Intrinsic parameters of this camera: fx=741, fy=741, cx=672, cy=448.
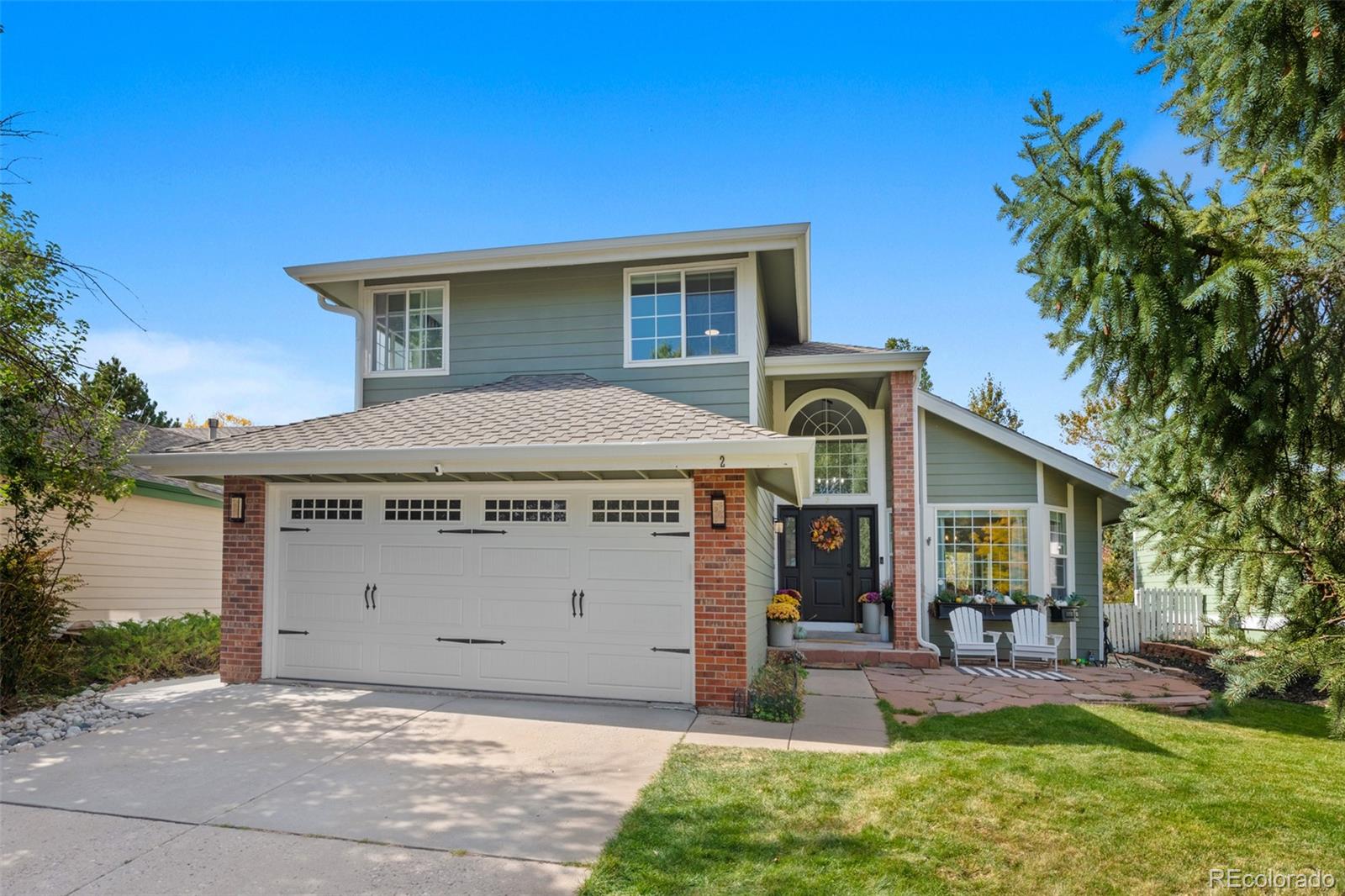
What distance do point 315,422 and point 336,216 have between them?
14.7 ft

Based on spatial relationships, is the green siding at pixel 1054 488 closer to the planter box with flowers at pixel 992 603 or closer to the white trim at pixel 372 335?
the planter box with flowers at pixel 992 603

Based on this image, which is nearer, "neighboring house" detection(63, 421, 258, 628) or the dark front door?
"neighboring house" detection(63, 421, 258, 628)

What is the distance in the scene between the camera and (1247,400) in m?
3.43

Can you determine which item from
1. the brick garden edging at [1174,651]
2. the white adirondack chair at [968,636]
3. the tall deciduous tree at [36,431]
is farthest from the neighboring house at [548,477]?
the brick garden edging at [1174,651]

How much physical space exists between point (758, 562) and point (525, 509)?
10.1ft

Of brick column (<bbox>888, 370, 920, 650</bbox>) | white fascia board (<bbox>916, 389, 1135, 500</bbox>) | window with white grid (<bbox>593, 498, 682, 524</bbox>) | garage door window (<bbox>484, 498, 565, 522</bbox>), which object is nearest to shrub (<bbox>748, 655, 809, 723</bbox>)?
window with white grid (<bbox>593, 498, 682, 524</bbox>)

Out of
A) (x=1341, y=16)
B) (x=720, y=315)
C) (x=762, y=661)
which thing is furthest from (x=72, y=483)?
(x=1341, y=16)

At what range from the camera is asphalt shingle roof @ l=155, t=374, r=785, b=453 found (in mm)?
7133

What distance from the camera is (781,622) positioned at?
1012cm

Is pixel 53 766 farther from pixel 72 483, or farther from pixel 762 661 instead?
pixel 762 661

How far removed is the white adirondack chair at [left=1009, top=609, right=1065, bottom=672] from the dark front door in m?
2.43

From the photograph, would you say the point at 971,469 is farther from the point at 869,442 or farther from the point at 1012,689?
the point at 1012,689

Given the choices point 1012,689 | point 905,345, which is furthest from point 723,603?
point 905,345

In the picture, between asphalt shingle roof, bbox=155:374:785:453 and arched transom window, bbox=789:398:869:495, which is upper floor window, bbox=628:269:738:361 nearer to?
asphalt shingle roof, bbox=155:374:785:453
